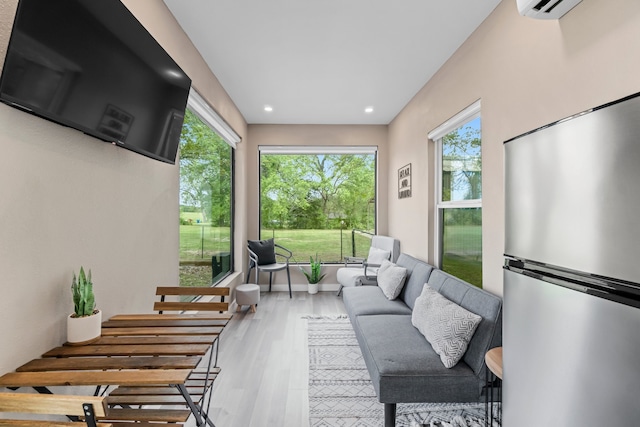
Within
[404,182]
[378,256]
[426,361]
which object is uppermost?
[404,182]

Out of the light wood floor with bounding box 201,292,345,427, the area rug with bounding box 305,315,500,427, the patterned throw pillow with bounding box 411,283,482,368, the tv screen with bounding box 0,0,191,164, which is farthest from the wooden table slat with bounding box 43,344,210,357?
the patterned throw pillow with bounding box 411,283,482,368

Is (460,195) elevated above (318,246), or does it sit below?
above

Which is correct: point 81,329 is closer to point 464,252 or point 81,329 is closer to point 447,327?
point 447,327

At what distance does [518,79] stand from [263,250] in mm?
3887

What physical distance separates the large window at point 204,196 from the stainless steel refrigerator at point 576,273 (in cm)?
255

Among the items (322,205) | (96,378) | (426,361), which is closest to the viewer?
(96,378)

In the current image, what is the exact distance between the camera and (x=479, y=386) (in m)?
1.89

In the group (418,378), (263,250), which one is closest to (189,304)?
(418,378)

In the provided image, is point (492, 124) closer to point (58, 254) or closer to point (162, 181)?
point (162, 181)

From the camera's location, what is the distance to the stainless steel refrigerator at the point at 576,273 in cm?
71

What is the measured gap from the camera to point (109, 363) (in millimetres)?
1129

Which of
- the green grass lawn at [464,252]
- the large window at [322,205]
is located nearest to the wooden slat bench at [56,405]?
the green grass lawn at [464,252]

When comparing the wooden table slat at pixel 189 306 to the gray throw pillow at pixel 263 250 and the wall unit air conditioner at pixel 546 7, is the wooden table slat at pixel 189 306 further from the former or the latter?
the gray throw pillow at pixel 263 250

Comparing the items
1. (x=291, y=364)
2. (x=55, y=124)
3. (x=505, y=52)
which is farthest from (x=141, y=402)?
(x=505, y=52)
